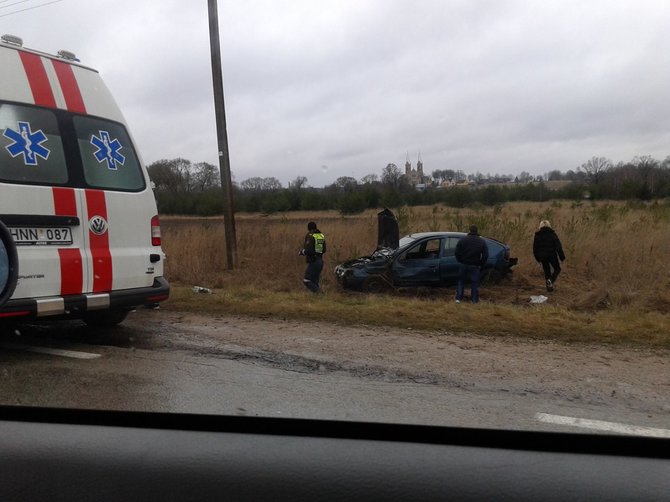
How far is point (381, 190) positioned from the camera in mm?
26531

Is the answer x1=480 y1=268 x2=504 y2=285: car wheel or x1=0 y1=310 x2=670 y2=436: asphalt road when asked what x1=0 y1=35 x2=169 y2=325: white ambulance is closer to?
x1=0 y1=310 x2=670 y2=436: asphalt road

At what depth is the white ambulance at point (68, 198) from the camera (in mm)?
4957

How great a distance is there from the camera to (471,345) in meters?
6.79

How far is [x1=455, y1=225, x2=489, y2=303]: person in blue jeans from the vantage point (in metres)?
10.7

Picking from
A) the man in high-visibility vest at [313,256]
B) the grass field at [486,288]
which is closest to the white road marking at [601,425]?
the grass field at [486,288]

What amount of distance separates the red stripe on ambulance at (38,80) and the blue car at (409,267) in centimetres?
722

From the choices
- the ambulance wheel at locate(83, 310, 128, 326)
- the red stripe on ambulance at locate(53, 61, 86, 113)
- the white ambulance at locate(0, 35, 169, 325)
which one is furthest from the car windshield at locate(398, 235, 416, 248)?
the red stripe on ambulance at locate(53, 61, 86, 113)

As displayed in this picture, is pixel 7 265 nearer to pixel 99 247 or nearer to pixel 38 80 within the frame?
pixel 99 247

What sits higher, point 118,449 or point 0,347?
point 118,449

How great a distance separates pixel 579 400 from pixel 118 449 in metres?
3.84

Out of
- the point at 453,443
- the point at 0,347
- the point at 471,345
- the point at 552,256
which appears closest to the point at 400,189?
the point at 552,256

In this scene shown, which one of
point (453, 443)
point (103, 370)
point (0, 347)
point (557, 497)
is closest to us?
point (557, 497)

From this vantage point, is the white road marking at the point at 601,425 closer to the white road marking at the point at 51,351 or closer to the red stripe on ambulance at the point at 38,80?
the white road marking at the point at 51,351

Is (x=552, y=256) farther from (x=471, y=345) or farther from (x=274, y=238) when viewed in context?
(x=274, y=238)
